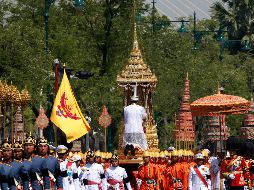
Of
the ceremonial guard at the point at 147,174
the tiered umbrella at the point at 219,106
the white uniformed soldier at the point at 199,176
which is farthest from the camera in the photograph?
the ceremonial guard at the point at 147,174

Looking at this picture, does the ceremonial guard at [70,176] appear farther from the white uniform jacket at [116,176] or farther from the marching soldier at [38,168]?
the marching soldier at [38,168]

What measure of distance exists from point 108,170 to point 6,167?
9.47 metres

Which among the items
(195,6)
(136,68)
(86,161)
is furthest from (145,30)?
(195,6)

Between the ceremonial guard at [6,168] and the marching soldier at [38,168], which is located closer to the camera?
the ceremonial guard at [6,168]

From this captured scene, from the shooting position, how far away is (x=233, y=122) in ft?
244

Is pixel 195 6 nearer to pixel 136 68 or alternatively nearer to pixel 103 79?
pixel 103 79

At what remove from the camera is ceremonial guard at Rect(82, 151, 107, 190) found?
3797cm

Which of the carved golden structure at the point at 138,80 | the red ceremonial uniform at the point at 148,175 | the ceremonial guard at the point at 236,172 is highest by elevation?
the carved golden structure at the point at 138,80

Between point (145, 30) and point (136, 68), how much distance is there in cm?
2269

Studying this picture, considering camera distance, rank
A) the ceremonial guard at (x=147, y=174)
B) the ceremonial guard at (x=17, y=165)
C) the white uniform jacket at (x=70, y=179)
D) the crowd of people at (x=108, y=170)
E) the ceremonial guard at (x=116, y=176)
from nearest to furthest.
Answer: the ceremonial guard at (x=17, y=165), the crowd of people at (x=108, y=170), the white uniform jacket at (x=70, y=179), the ceremonial guard at (x=116, y=176), the ceremonial guard at (x=147, y=174)

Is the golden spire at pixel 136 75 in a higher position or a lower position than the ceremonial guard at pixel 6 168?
higher

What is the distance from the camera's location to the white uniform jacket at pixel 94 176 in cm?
3797

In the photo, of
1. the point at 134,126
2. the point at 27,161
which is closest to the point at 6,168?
the point at 27,161

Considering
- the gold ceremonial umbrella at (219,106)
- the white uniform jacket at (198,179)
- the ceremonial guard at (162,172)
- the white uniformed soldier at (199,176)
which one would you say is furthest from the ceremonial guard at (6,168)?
the ceremonial guard at (162,172)
